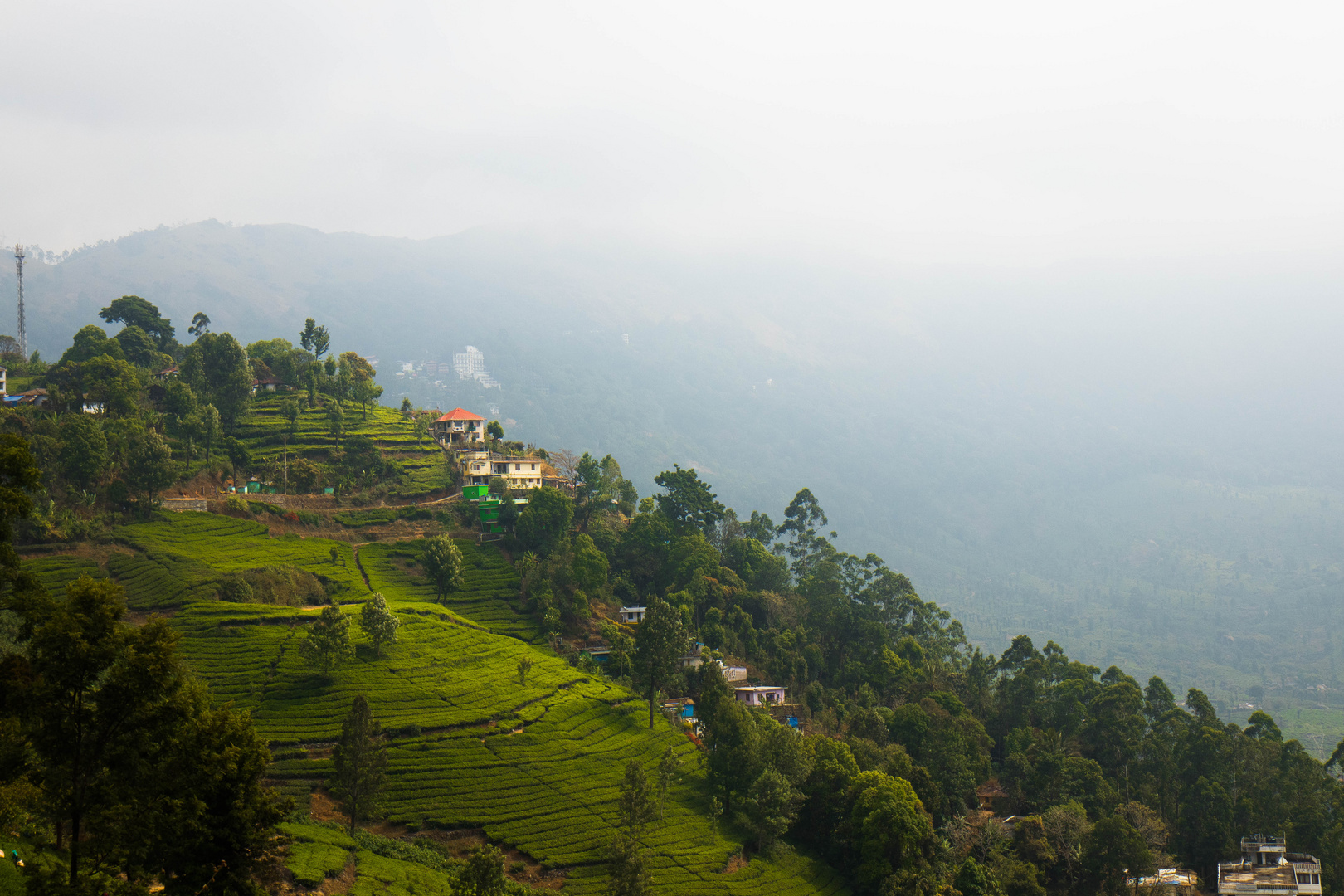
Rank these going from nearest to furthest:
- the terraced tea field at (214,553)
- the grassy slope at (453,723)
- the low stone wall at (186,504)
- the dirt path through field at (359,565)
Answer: the grassy slope at (453,723) → the terraced tea field at (214,553) → the dirt path through field at (359,565) → the low stone wall at (186,504)

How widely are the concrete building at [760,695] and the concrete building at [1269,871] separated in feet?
98.6

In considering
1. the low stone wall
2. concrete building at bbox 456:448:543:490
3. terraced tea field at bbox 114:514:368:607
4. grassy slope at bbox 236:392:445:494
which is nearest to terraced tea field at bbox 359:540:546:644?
terraced tea field at bbox 114:514:368:607

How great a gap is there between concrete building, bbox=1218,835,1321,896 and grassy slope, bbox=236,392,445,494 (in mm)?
66591

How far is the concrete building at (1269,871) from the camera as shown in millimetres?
49062

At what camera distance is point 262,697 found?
42.4 m

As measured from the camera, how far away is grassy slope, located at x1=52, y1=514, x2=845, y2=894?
39750 mm

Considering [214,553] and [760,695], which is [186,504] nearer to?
[214,553]

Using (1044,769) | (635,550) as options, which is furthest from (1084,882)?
(635,550)

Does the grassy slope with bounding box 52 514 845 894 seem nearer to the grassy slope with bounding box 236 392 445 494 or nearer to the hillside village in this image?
the hillside village

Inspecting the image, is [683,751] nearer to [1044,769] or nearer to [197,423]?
[1044,769]

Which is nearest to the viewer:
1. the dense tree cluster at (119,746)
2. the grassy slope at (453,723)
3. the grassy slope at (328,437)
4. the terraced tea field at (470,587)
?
the dense tree cluster at (119,746)

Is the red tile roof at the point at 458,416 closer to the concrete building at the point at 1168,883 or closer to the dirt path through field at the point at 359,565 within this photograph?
the dirt path through field at the point at 359,565

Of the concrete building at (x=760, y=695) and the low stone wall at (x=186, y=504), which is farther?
the concrete building at (x=760, y=695)

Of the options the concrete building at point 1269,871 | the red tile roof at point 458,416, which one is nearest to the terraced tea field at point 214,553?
the red tile roof at point 458,416
